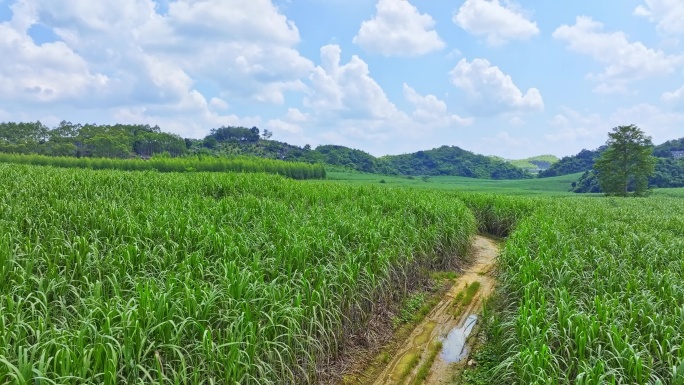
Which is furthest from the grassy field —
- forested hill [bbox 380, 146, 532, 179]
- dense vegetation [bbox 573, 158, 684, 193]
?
forested hill [bbox 380, 146, 532, 179]

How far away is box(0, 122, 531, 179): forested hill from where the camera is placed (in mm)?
63031

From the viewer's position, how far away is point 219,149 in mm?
84438

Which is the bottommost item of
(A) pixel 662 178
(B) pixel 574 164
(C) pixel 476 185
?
(C) pixel 476 185

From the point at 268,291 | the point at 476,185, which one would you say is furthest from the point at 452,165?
the point at 268,291

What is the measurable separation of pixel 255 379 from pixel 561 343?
3056 millimetres

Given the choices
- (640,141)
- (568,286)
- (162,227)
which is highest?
(640,141)

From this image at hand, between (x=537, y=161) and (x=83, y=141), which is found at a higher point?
(x=537, y=161)

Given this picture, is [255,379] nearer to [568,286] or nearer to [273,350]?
[273,350]

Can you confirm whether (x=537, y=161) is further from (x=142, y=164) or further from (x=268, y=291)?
(x=268, y=291)

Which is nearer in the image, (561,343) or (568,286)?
(561,343)

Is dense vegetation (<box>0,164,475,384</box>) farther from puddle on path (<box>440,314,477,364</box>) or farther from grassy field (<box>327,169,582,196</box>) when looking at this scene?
grassy field (<box>327,169,582,196</box>)

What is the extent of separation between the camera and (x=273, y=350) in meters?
3.72

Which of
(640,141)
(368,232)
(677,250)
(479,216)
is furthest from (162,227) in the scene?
(640,141)

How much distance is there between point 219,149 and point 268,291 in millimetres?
85622
